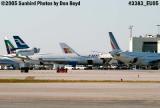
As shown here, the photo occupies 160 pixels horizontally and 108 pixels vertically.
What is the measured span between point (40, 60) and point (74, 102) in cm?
16621

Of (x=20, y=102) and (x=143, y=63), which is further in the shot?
(x=143, y=63)

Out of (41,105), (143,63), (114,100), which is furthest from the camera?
(143,63)

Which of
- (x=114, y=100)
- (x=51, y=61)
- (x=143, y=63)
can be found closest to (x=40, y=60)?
(x=51, y=61)

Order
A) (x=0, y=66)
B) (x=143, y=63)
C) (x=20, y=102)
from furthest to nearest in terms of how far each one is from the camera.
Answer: (x=0, y=66) < (x=143, y=63) < (x=20, y=102)

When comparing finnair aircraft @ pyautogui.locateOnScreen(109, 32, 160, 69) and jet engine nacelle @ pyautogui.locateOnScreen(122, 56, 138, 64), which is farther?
finnair aircraft @ pyautogui.locateOnScreen(109, 32, 160, 69)

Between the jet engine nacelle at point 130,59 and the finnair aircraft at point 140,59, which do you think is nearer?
the jet engine nacelle at point 130,59

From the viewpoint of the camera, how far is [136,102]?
28703 millimetres

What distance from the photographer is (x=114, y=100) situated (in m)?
30.1

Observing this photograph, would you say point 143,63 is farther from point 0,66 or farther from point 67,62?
point 0,66

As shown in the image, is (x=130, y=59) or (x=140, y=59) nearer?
(x=130, y=59)

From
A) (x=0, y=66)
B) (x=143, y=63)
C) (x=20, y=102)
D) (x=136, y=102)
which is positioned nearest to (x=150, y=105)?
(x=136, y=102)

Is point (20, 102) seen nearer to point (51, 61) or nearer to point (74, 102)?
point (74, 102)

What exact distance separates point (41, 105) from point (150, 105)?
5.49m

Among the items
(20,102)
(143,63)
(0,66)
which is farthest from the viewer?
(0,66)
